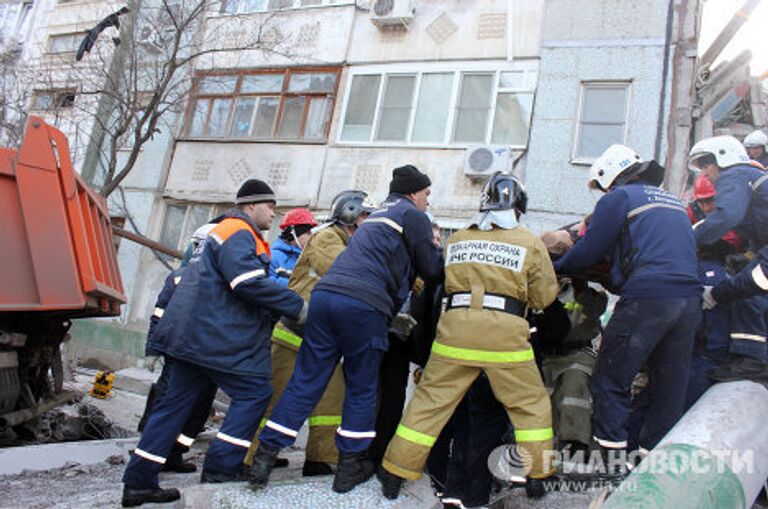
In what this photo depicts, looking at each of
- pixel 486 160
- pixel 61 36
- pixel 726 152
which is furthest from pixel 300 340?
pixel 61 36

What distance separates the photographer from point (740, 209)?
3762mm

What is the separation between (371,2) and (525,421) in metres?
11.1

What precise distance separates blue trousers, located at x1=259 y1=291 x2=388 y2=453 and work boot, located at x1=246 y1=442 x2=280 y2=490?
0.13ft

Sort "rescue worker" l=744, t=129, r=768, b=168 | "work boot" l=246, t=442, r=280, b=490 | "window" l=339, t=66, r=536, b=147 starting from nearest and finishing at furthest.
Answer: "work boot" l=246, t=442, r=280, b=490
"rescue worker" l=744, t=129, r=768, b=168
"window" l=339, t=66, r=536, b=147

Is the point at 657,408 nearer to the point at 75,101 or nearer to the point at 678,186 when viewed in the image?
the point at 678,186

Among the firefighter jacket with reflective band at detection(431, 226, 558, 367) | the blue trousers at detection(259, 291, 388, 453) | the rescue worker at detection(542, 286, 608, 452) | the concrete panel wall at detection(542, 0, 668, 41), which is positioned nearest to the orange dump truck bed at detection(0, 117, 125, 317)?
the blue trousers at detection(259, 291, 388, 453)

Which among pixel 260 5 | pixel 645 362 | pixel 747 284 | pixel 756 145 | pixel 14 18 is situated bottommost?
pixel 645 362

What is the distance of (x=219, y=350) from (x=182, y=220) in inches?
413

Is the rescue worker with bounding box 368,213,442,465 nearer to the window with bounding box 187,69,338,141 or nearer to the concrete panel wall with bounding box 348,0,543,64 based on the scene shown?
the concrete panel wall with bounding box 348,0,543,64

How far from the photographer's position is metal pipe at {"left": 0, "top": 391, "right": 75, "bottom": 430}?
4535mm

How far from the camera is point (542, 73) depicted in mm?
10664

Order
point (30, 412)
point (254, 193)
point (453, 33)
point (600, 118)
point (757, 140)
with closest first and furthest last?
1. point (254, 193)
2. point (30, 412)
3. point (757, 140)
4. point (600, 118)
5. point (453, 33)

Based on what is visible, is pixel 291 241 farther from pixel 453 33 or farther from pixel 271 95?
pixel 271 95

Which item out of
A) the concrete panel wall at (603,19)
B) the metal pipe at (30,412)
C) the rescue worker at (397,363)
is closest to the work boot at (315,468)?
the rescue worker at (397,363)
